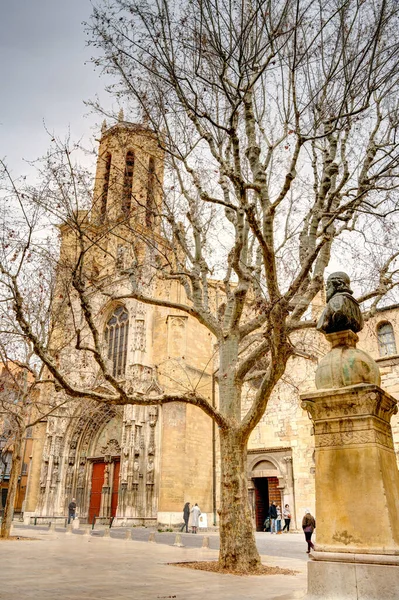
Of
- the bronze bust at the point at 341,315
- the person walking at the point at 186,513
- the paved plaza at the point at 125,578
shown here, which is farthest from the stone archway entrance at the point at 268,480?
the bronze bust at the point at 341,315

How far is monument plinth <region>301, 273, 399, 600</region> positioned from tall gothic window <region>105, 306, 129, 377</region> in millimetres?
22516

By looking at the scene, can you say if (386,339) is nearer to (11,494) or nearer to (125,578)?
(11,494)

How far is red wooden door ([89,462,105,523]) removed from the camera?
83.1 ft

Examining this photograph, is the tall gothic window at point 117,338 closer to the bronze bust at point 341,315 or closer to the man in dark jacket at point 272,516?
the man in dark jacket at point 272,516

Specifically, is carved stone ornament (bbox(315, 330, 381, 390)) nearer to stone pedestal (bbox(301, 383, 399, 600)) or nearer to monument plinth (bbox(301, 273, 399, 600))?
monument plinth (bbox(301, 273, 399, 600))

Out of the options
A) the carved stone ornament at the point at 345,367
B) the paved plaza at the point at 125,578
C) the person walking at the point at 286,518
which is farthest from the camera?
the person walking at the point at 286,518

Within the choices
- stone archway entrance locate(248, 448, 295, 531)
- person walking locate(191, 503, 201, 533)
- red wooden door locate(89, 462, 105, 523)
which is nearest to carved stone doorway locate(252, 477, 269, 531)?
stone archway entrance locate(248, 448, 295, 531)

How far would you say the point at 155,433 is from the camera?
2286 centimetres

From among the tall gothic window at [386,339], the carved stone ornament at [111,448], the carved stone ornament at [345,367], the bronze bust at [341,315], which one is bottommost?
the carved stone ornament at [345,367]

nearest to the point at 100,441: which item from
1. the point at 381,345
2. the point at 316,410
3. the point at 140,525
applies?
the point at 140,525

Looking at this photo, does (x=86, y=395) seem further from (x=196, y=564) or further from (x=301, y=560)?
(x=301, y=560)

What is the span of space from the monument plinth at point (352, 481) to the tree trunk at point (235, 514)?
4771mm

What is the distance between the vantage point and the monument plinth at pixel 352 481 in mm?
3896

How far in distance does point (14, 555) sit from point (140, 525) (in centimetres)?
1184
